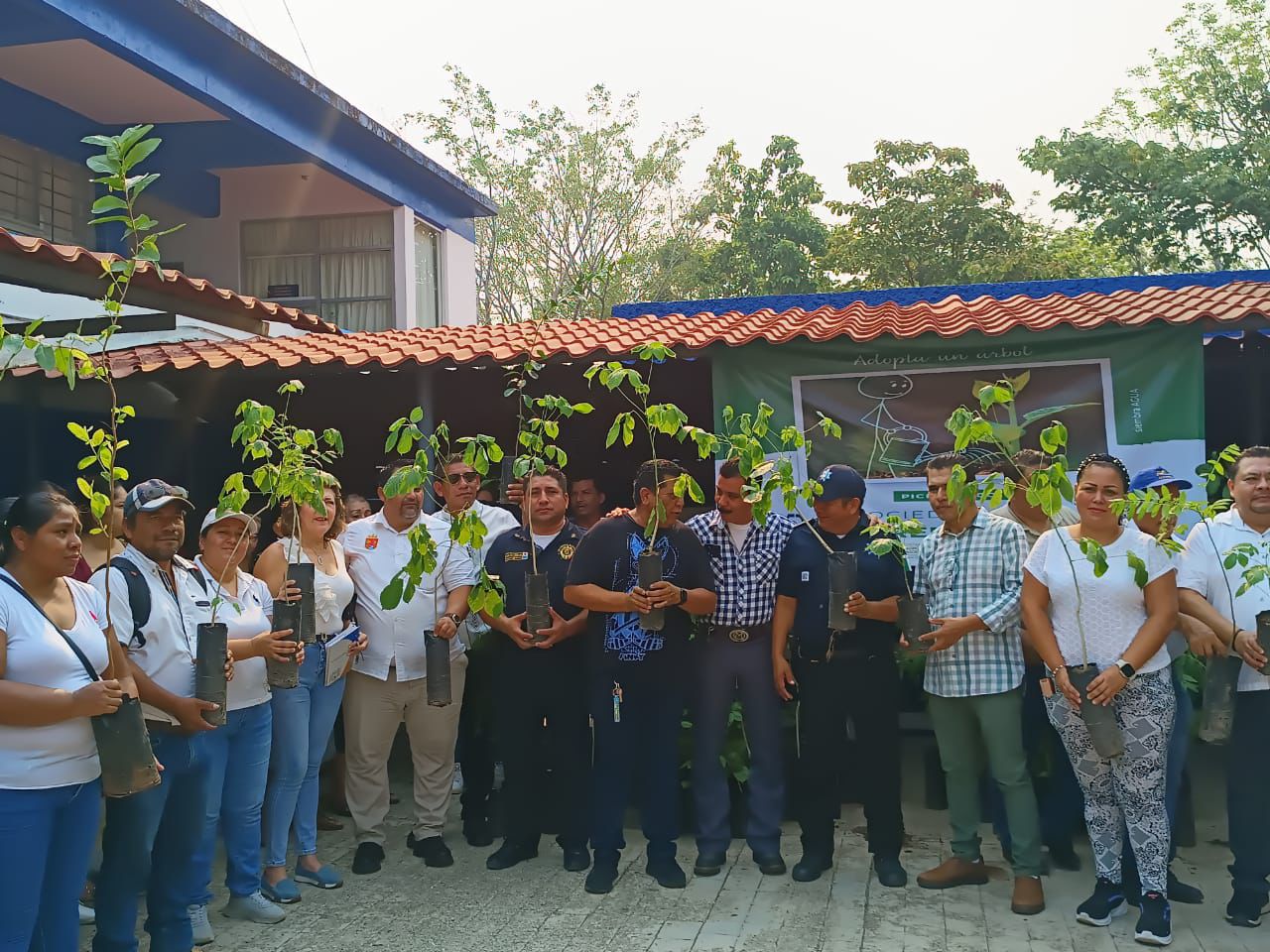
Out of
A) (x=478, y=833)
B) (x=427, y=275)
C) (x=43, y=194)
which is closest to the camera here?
(x=478, y=833)

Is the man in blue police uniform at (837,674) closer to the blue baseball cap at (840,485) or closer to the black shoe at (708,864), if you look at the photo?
the blue baseball cap at (840,485)

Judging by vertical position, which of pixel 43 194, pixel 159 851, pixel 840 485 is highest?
pixel 43 194

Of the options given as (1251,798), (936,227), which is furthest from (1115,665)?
(936,227)

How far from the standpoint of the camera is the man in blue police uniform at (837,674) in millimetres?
4949

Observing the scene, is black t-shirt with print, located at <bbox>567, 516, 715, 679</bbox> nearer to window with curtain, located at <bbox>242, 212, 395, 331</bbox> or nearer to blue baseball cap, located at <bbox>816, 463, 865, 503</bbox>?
blue baseball cap, located at <bbox>816, 463, 865, 503</bbox>

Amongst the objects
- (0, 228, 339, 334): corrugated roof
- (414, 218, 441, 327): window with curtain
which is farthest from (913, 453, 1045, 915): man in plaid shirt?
(414, 218, 441, 327): window with curtain

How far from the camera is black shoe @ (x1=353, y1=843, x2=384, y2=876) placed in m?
5.21

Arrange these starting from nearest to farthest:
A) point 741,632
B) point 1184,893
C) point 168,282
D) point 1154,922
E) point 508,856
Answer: point 1154,922, point 1184,893, point 741,632, point 508,856, point 168,282

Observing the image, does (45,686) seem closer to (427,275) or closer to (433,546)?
(433,546)

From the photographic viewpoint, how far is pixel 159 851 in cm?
409

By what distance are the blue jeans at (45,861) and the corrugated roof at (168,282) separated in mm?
1884

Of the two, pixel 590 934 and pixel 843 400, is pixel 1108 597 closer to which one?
pixel 590 934

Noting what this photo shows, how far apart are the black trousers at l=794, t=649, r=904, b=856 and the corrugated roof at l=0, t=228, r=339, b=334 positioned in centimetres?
319

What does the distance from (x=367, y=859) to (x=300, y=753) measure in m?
0.66
